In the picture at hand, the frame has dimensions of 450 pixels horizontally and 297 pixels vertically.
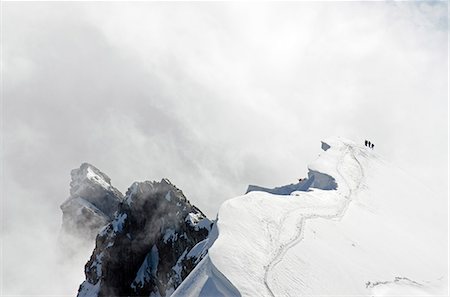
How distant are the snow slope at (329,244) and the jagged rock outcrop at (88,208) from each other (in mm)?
139376

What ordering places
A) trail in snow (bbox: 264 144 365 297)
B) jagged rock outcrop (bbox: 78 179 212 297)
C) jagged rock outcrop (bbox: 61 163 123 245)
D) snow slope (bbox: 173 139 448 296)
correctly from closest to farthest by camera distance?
snow slope (bbox: 173 139 448 296) < trail in snow (bbox: 264 144 365 297) < jagged rock outcrop (bbox: 78 179 212 297) < jagged rock outcrop (bbox: 61 163 123 245)

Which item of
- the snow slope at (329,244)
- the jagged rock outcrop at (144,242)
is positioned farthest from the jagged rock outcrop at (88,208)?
the snow slope at (329,244)

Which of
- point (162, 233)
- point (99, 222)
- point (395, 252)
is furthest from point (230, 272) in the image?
point (99, 222)

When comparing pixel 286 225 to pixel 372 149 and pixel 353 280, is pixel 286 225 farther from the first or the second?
pixel 372 149

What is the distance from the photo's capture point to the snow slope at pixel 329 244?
112 feet

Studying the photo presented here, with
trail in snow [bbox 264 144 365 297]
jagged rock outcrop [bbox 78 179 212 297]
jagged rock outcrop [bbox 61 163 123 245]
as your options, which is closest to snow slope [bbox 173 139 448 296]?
trail in snow [bbox 264 144 365 297]

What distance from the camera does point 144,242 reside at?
108 metres

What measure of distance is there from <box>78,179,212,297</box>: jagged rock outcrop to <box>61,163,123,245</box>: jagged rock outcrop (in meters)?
78.2

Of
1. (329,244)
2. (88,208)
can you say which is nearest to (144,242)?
(329,244)

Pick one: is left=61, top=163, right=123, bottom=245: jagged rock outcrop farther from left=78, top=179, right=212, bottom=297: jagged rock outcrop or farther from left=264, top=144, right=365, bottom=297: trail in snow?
left=264, top=144, right=365, bottom=297: trail in snow

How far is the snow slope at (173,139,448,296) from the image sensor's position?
3403 cm

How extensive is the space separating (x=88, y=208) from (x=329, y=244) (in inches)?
6178

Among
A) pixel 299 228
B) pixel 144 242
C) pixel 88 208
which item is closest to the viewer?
pixel 299 228

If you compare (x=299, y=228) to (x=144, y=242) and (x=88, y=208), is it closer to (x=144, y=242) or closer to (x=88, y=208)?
(x=144, y=242)
